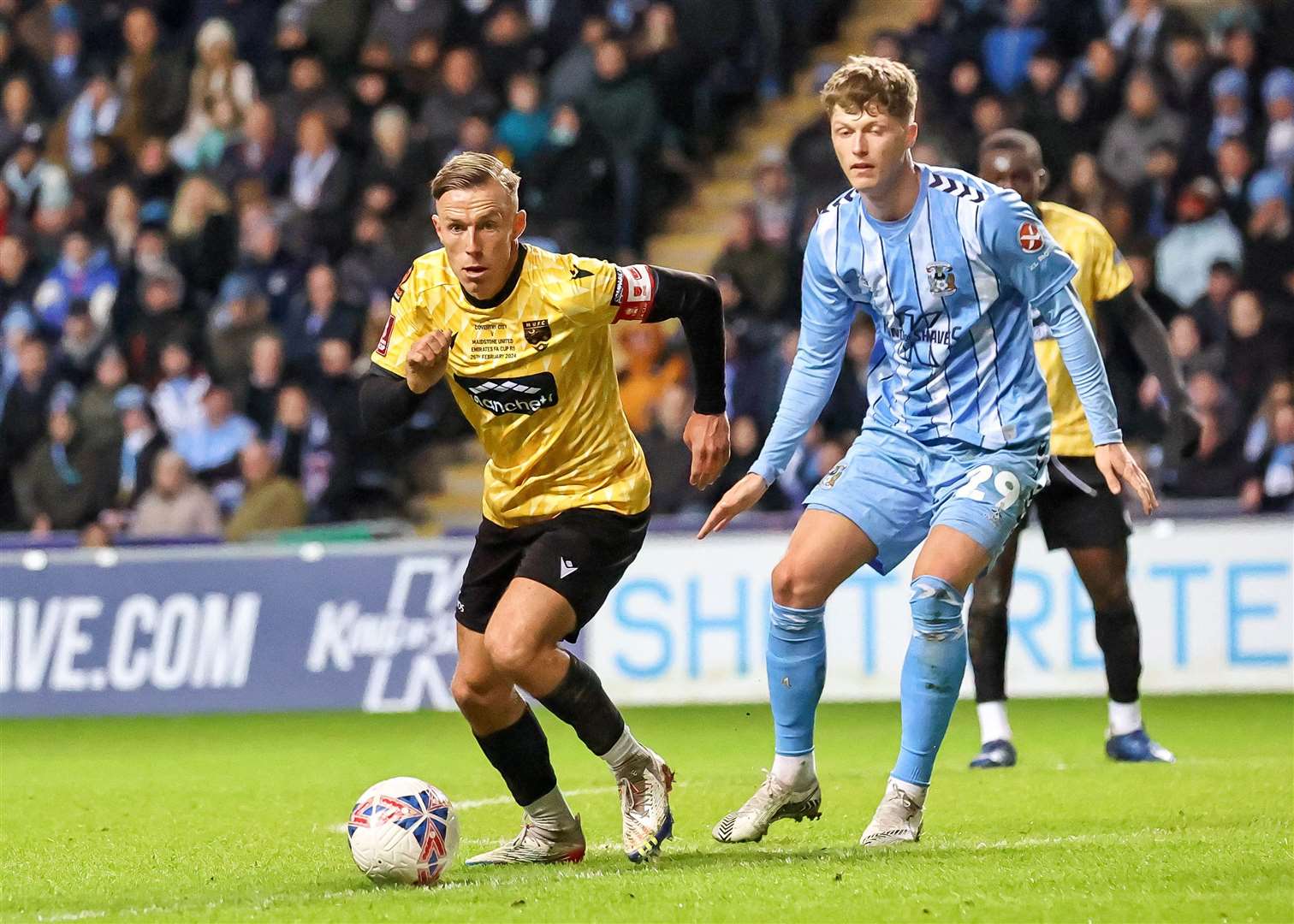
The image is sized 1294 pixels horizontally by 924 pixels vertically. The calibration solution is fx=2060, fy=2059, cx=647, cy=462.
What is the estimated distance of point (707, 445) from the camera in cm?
588

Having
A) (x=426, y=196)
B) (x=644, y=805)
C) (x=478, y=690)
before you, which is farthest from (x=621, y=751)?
(x=426, y=196)

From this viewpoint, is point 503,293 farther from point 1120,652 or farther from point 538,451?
point 1120,652

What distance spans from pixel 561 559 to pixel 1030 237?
1.56 metres

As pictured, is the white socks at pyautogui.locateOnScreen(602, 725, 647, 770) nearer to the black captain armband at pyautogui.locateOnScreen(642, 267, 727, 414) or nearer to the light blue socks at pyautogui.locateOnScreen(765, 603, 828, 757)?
the light blue socks at pyautogui.locateOnScreen(765, 603, 828, 757)

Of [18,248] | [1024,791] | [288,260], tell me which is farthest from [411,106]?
[1024,791]

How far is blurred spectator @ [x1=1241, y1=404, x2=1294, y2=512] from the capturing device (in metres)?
11.8

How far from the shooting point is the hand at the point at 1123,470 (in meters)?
5.48

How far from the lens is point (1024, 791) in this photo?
23.9ft

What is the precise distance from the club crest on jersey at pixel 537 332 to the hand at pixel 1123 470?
1.55 m

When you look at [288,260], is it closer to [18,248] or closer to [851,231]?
[18,248]

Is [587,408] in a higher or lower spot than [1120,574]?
higher

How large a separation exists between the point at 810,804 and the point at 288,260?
10321 mm

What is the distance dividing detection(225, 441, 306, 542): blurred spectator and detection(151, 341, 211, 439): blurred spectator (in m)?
1.23

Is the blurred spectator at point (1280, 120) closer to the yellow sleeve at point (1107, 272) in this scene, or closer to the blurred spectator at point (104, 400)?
the yellow sleeve at point (1107, 272)
